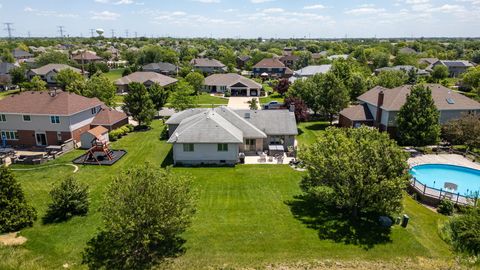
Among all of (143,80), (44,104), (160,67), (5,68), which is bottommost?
(44,104)

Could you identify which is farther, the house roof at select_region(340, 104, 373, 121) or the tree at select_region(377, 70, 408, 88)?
the tree at select_region(377, 70, 408, 88)

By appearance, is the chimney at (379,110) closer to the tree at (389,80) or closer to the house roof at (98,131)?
the tree at (389,80)

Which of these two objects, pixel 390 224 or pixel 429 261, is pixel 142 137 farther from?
pixel 429 261

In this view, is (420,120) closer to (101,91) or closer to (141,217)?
(141,217)

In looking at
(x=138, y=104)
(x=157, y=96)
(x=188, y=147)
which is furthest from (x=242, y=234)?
(x=157, y=96)

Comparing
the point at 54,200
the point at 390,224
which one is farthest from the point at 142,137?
the point at 390,224

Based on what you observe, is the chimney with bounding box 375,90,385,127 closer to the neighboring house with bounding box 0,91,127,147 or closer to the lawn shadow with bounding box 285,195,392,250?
the lawn shadow with bounding box 285,195,392,250

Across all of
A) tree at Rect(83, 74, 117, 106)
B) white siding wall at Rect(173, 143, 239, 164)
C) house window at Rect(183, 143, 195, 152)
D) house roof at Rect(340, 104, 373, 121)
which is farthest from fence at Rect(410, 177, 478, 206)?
tree at Rect(83, 74, 117, 106)
